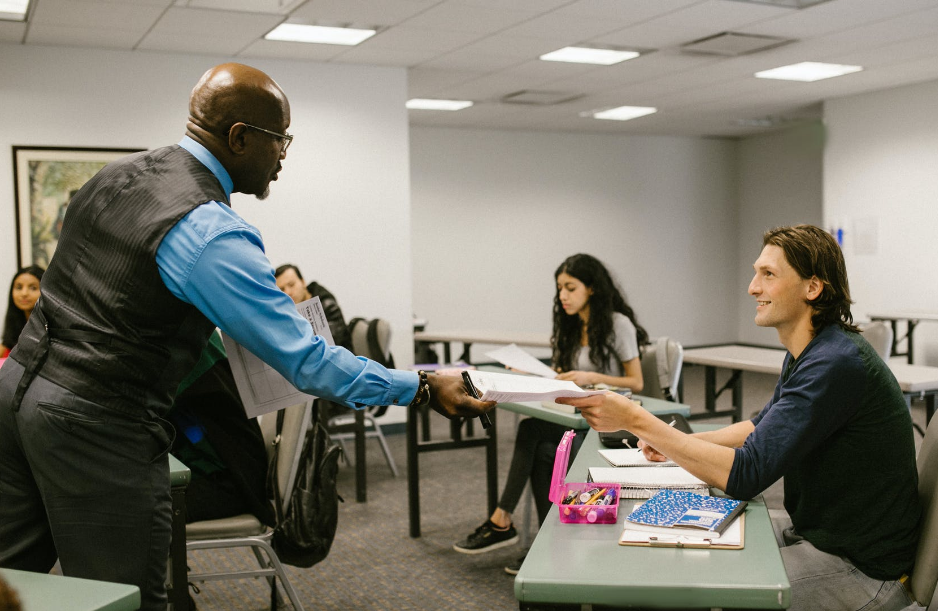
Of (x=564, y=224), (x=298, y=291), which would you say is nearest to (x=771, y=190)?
(x=564, y=224)

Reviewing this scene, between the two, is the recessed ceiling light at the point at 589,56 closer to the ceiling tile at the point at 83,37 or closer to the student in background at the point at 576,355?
the student in background at the point at 576,355

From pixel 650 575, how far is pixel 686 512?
1.03 ft

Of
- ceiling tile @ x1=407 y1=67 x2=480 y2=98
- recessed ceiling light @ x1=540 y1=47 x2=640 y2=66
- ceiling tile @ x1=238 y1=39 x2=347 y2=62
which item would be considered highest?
recessed ceiling light @ x1=540 y1=47 x2=640 y2=66

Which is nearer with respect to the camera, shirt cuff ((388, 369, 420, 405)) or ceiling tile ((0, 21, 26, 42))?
shirt cuff ((388, 369, 420, 405))

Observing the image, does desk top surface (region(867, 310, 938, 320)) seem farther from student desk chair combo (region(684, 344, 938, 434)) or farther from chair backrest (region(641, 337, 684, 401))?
chair backrest (region(641, 337, 684, 401))

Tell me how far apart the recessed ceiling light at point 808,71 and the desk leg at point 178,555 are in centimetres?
598

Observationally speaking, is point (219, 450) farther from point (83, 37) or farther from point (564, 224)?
point (564, 224)

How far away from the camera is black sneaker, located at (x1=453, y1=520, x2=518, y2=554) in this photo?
3.64 metres

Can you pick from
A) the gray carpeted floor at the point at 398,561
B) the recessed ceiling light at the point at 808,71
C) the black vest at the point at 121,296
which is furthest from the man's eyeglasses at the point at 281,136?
the recessed ceiling light at the point at 808,71

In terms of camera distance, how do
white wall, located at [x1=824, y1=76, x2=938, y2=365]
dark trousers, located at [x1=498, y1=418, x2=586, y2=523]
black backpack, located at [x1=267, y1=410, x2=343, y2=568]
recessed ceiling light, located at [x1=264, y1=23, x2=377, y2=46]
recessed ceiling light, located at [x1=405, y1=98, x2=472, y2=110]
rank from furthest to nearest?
recessed ceiling light, located at [x1=405, y1=98, x2=472, y2=110] < white wall, located at [x1=824, y1=76, x2=938, y2=365] < recessed ceiling light, located at [x1=264, y1=23, x2=377, y2=46] < dark trousers, located at [x1=498, y1=418, x2=586, y2=523] < black backpack, located at [x1=267, y1=410, x2=343, y2=568]

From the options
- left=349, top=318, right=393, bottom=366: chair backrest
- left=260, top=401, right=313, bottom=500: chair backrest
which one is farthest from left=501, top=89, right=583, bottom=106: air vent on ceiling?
left=260, top=401, right=313, bottom=500: chair backrest

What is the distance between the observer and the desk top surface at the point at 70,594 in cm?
121

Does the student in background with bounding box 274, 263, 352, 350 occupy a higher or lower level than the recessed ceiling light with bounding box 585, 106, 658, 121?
lower

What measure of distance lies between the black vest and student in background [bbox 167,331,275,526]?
0.75m
